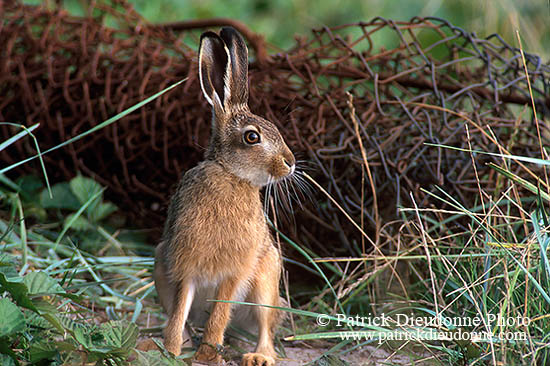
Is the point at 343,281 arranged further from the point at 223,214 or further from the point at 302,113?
the point at 302,113

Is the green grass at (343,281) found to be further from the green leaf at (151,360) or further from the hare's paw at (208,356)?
the hare's paw at (208,356)

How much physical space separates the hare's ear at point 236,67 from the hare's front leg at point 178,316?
29.9 inches

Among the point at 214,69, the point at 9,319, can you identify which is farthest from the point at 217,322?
the point at 214,69

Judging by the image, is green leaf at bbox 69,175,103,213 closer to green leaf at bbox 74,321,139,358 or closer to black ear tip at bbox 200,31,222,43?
black ear tip at bbox 200,31,222,43

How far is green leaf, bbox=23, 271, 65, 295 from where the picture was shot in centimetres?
218

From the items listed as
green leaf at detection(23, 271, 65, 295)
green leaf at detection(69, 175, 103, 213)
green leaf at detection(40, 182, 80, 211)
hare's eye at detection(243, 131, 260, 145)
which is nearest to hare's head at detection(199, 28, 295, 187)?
hare's eye at detection(243, 131, 260, 145)

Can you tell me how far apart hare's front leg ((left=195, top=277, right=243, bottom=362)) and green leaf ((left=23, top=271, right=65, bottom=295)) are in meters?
0.66

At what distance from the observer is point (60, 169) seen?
13.7 feet

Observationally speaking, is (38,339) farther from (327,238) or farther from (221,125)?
(327,238)

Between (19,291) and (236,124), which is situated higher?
(236,124)

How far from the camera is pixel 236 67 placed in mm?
2605

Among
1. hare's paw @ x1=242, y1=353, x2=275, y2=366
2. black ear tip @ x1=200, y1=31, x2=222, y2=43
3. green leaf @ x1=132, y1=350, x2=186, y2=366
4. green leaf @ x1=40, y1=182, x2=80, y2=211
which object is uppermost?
black ear tip @ x1=200, y1=31, x2=222, y2=43

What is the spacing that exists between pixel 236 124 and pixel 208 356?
933 mm

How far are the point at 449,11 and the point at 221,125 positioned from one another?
4432 millimetres
